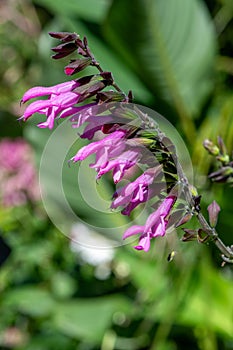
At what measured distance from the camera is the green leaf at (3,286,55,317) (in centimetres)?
156

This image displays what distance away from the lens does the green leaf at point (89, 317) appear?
145 centimetres

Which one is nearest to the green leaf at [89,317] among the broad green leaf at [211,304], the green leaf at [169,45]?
the broad green leaf at [211,304]

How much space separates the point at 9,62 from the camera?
2236 millimetres

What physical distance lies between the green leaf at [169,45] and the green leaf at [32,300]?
0.55m

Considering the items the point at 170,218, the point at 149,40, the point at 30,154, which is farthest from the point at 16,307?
the point at 170,218

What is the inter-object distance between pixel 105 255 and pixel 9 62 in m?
0.83

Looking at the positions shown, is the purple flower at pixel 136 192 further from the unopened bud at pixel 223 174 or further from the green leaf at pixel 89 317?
the green leaf at pixel 89 317

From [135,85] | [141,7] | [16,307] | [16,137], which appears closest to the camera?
[141,7]

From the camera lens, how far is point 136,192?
18.2 inches

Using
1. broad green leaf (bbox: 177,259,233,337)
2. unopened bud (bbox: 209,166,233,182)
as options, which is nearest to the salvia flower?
unopened bud (bbox: 209,166,233,182)

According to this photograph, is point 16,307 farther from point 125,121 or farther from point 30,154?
point 125,121

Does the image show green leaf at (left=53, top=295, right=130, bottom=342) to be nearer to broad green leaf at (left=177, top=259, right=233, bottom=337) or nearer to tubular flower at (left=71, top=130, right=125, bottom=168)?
broad green leaf at (left=177, top=259, right=233, bottom=337)

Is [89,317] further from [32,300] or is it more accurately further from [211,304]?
[211,304]

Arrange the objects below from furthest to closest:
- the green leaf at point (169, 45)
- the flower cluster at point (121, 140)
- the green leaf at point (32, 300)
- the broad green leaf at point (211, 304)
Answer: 1. the green leaf at point (32, 300)
2. the green leaf at point (169, 45)
3. the broad green leaf at point (211, 304)
4. the flower cluster at point (121, 140)
